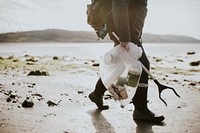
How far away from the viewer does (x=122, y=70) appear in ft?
11.5

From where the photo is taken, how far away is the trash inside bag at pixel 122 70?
3473 millimetres

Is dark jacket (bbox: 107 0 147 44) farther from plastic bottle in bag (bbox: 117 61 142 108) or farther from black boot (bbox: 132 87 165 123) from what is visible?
black boot (bbox: 132 87 165 123)

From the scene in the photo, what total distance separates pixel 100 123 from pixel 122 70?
63 cm

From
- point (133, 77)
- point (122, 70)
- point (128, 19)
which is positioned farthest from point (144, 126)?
point (128, 19)

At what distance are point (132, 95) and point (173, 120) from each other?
0.57m

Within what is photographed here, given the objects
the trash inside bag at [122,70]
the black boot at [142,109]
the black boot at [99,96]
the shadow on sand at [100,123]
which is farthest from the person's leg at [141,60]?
the black boot at [99,96]

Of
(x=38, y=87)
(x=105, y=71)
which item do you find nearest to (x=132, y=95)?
(x=105, y=71)

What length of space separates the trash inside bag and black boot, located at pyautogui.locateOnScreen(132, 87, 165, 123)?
152 millimetres

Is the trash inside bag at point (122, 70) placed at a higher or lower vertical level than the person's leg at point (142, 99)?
higher

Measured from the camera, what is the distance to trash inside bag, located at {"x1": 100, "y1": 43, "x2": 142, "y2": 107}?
3.47 metres

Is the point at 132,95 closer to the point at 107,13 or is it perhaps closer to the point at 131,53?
the point at 131,53

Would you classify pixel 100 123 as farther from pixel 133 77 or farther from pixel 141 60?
pixel 141 60

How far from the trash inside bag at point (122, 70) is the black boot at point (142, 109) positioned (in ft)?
0.50

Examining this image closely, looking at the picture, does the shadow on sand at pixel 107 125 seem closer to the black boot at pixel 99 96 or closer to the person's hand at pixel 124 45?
the black boot at pixel 99 96
